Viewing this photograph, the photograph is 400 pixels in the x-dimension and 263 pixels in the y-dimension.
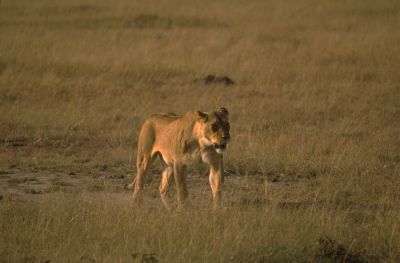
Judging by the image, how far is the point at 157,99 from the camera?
1258 centimetres

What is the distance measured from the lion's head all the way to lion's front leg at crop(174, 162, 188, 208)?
1.12 ft

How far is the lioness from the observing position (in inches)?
250

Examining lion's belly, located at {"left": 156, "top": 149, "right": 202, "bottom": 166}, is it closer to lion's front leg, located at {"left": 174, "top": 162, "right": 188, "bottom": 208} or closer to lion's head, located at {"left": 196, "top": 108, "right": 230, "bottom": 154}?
lion's front leg, located at {"left": 174, "top": 162, "right": 188, "bottom": 208}

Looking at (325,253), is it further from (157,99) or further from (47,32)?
(47,32)

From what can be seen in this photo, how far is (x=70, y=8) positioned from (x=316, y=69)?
11.5m

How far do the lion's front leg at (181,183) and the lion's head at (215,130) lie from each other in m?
0.34

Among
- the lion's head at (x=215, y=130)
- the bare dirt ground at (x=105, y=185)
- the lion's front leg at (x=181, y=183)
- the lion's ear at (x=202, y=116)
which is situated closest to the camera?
the lion's head at (x=215, y=130)

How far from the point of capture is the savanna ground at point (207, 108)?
5484mm

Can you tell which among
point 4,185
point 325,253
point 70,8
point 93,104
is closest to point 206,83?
point 93,104

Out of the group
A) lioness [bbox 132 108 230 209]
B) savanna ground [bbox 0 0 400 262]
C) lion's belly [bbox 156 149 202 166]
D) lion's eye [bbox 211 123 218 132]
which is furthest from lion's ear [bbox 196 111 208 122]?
savanna ground [bbox 0 0 400 262]

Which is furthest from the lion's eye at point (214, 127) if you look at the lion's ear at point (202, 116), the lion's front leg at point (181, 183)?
the lion's front leg at point (181, 183)

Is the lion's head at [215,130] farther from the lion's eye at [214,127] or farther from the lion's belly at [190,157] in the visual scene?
the lion's belly at [190,157]

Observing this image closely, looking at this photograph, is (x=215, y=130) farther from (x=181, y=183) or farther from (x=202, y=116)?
(x=181, y=183)

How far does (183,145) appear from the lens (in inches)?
261
